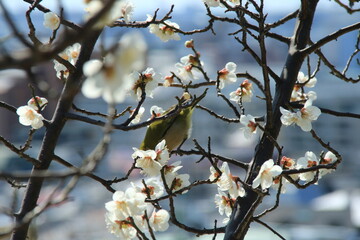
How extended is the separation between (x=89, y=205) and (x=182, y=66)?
67.6 feet

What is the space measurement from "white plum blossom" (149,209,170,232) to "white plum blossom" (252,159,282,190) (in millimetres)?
285

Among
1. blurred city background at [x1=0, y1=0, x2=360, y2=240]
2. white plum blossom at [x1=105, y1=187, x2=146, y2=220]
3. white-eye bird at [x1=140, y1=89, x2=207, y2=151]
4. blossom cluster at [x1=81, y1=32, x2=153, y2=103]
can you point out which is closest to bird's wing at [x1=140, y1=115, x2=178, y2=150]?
white-eye bird at [x1=140, y1=89, x2=207, y2=151]

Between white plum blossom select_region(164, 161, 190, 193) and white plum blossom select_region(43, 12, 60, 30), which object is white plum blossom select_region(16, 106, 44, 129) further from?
white plum blossom select_region(164, 161, 190, 193)

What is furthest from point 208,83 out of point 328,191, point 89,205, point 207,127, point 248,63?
point 248,63

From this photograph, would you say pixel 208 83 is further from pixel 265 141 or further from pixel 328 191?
pixel 328 191

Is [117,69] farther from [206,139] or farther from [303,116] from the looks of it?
[206,139]

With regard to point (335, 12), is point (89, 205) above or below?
below

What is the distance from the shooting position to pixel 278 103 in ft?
5.64

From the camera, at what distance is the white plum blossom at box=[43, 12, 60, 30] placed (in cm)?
178

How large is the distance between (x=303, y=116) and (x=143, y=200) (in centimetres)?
57

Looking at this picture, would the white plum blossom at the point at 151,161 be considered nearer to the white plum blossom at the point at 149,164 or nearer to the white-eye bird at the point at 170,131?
the white plum blossom at the point at 149,164

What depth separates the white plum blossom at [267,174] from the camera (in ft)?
4.88

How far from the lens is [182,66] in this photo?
2162mm

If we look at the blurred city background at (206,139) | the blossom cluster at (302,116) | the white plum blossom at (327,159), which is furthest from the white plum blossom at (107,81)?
the blurred city background at (206,139)
